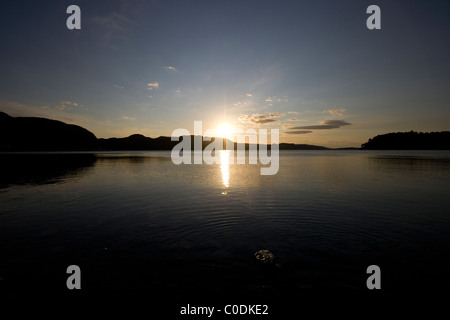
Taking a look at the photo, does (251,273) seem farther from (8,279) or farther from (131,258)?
(8,279)

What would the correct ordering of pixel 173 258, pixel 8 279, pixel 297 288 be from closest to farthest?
pixel 297 288 < pixel 8 279 < pixel 173 258

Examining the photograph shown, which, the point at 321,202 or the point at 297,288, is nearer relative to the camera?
the point at 297,288

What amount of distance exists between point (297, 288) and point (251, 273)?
1817 millimetres

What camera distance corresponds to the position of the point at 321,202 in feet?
71.2

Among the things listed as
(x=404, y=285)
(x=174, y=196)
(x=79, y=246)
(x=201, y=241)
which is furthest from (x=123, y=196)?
(x=404, y=285)

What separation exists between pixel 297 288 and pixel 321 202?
1526cm

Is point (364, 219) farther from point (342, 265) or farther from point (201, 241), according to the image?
point (201, 241)
